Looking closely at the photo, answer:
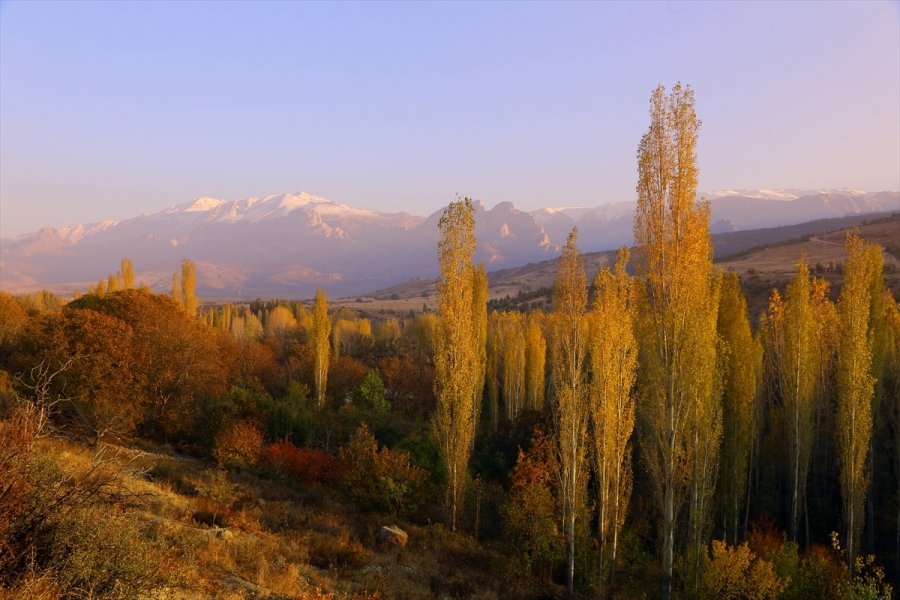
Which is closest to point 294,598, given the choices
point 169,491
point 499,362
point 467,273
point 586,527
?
point 169,491

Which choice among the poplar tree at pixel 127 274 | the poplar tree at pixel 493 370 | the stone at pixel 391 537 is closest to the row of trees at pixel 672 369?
the stone at pixel 391 537

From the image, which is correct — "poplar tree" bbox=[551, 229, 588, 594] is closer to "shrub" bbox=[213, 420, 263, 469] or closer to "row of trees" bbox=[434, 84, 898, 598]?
"row of trees" bbox=[434, 84, 898, 598]

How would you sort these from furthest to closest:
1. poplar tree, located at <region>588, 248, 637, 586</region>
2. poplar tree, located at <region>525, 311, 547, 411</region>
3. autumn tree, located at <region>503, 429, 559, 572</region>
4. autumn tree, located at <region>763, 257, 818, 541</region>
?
poplar tree, located at <region>525, 311, 547, 411</region>
autumn tree, located at <region>763, 257, 818, 541</region>
autumn tree, located at <region>503, 429, 559, 572</region>
poplar tree, located at <region>588, 248, 637, 586</region>

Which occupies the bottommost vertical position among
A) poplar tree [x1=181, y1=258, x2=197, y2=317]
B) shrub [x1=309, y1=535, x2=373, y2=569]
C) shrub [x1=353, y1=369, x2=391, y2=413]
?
shrub [x1=353, y1=369, x2=391, y2=413]

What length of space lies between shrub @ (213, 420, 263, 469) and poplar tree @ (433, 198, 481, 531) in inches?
374

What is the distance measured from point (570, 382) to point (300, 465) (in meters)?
14.1

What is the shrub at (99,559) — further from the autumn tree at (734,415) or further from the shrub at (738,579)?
the autumn tree at (734,415)

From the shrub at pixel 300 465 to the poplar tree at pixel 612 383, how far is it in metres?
13.2

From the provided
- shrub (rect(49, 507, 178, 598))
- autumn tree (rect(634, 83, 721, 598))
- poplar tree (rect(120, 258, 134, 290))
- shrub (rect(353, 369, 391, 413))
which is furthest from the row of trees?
poplar tree (rect(120, 258, 134, 290))

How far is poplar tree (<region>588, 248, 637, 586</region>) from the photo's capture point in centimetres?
1811

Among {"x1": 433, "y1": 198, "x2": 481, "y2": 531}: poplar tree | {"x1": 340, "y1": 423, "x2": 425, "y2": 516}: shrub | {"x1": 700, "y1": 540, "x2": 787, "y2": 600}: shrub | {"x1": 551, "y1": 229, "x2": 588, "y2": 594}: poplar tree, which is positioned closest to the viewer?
{"x1": 700, "y1": 540, "x2": 787, "y2": 600}: shrub

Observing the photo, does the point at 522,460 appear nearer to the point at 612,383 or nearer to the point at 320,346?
the point at 612,383

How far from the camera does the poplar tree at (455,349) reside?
21.3 meters

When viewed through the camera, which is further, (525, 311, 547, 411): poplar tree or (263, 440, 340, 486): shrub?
(525, 311, 547, 411): poplar tree
